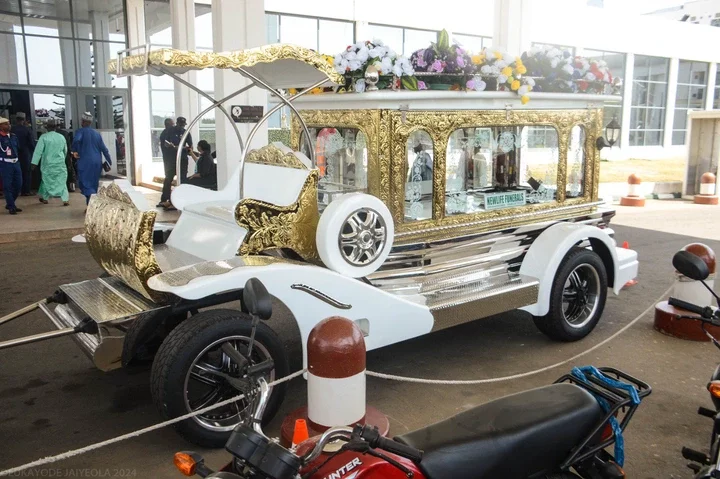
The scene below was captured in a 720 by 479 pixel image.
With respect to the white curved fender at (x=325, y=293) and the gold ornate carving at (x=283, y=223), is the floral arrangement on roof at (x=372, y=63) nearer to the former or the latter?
the gold ornate carving at (x=283, y=223)

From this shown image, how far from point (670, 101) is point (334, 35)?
16.0 m

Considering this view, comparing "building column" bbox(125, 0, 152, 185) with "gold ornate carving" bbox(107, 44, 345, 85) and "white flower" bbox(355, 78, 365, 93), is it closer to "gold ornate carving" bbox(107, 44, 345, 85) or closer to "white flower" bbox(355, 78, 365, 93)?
"gold ornate carving" bbox(107, 44, 345, 85)

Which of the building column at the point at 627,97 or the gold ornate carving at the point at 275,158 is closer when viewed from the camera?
the gold ornate carving at the point at 275,158

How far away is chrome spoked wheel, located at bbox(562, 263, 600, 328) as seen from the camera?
5.23 metres

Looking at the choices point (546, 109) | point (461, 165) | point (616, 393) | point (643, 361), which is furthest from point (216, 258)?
point (643, 361)

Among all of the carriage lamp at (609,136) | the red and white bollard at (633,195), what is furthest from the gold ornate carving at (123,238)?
the red and white bollard at (633,195)

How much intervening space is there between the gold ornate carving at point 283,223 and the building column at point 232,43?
5044mm

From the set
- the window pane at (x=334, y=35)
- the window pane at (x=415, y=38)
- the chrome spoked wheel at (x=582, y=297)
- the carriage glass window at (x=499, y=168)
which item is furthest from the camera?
the window pane at (x=415, y=38)

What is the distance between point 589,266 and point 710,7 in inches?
1448

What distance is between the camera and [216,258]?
4109 millimetres

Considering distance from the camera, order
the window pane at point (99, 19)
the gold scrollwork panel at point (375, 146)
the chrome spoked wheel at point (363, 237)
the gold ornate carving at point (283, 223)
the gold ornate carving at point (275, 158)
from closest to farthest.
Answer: the gold ornate carving at point (283, 223), the chrome spoked wheel at point (363, 237), the gold scrollwork panel at point (375, 146), the gold ornate carving at point (275, 158), the window pane at point (99, 19)

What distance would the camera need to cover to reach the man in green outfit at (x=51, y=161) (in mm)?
11602

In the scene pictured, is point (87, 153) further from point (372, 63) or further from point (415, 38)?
point (415, 38)

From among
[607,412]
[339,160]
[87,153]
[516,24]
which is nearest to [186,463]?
[607,412]
